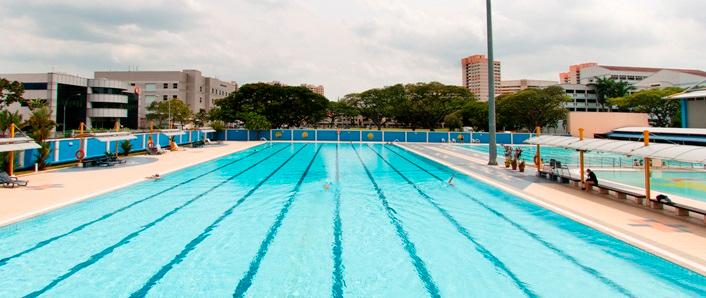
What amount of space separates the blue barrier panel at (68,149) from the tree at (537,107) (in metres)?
56.4

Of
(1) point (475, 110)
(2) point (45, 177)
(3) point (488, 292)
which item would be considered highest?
(1) point (475, 110)

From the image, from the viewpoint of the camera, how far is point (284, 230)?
7621 millimetres

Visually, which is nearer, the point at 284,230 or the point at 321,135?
the point at 284,230

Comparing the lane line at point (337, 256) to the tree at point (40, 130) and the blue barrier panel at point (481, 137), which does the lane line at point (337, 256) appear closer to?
the tree at point (40, 130)

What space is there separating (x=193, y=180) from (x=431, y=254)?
10889 mm

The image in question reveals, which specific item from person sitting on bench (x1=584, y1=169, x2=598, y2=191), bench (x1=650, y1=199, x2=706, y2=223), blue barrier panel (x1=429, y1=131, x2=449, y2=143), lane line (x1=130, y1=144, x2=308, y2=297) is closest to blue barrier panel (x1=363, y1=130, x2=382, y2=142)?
blue barrier panel (x1=429, y1=131, x2=449, y2=143)

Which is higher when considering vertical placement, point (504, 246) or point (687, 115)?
point (687, 115)

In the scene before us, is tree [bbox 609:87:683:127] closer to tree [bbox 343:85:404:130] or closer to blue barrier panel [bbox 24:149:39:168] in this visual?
tree [bbox 343:85:404:130]

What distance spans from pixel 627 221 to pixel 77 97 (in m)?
72.5

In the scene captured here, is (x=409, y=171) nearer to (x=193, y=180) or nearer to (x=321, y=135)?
(x=193, y=180)

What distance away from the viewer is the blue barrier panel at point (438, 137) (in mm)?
43781

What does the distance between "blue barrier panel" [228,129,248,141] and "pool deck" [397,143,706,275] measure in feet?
119

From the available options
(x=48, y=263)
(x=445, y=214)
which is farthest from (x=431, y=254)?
(x=48, y=263)

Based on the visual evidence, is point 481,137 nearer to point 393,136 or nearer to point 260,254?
point 393,136
